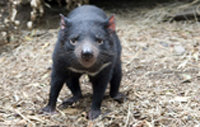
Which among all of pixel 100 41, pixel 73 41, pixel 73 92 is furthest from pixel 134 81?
pixel 73 41

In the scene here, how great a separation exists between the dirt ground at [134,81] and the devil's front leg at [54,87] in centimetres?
9

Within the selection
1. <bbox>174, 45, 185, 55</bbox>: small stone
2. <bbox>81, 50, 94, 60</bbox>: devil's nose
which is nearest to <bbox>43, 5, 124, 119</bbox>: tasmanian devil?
<bbox>81, 50, 94, 60</bbox>: devil's nose

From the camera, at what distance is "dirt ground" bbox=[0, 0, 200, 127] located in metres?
3.07

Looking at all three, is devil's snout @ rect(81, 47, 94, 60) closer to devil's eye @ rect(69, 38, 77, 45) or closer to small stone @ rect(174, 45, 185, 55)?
devil's eye @ rect(69, 38, 77, 45)

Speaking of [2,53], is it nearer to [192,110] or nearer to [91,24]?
[91,24]

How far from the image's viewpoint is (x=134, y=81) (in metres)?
3.87

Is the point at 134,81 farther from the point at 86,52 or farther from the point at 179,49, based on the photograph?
the point at 86,52

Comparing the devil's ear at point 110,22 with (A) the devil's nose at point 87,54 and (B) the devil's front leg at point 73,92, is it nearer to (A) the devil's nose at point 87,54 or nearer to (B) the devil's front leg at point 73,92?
(A) the devil's nose at point 87,54

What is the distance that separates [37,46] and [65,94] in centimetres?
146

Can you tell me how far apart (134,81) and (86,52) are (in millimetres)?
1524

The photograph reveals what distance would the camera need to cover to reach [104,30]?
111 inches

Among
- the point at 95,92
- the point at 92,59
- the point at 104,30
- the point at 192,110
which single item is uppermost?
the point at 104,30

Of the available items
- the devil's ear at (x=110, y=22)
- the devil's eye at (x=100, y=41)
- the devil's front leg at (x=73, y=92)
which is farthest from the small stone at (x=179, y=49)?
the devil's eye at (x=100, y=41)

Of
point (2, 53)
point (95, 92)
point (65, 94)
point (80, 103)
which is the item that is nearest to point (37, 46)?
point (2, 53)
